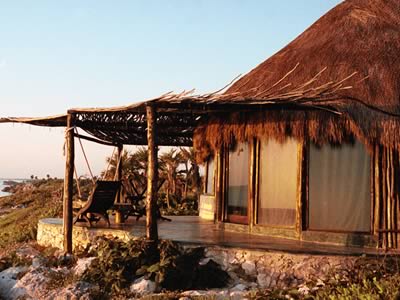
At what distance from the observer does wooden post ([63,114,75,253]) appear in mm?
10773

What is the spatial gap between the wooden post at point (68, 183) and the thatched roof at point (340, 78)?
263 cm

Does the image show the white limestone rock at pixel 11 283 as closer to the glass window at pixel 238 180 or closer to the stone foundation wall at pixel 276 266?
the stone foundation wall at pixel 276 266

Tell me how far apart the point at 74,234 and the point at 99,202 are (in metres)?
0.78

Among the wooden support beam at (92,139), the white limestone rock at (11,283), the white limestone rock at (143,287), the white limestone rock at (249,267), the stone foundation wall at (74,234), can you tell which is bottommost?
the white limestone rock at (11,283)

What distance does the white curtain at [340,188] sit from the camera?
10133 millimetres

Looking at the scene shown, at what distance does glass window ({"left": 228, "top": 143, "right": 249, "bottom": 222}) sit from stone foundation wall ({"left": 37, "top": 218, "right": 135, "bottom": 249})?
247cm

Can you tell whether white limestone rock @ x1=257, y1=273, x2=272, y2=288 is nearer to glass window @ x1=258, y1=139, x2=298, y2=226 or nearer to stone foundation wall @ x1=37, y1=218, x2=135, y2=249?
glass window @ x1=258, y1=139, x2=298, y2=226

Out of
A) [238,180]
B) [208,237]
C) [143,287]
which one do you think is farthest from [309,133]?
[143,287]

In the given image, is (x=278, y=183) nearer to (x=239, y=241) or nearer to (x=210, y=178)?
(x=239, y=241)

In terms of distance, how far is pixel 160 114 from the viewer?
12.1 metres

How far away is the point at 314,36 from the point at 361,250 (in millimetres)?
5213

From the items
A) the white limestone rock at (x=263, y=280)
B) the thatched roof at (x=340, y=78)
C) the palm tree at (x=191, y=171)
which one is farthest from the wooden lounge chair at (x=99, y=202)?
the palm tree at (x=191, y=171)

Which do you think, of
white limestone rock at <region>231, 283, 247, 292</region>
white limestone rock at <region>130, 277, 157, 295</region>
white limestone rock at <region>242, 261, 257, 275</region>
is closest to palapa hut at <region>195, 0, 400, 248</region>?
white limestone rock at <region>242, 261, 257, 275</region>

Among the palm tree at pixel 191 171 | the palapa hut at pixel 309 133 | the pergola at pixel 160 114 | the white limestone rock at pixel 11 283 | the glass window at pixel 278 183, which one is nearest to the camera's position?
the white limestone rock at pixel 11 283
